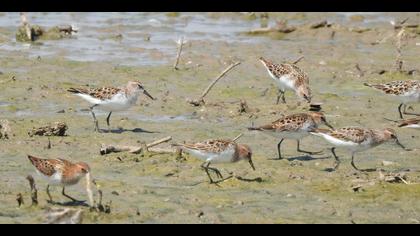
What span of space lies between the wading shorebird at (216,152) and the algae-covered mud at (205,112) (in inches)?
14.1

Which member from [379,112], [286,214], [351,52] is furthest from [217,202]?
[351,52]

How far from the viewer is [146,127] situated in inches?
735

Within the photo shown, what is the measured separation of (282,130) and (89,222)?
526 centimetres

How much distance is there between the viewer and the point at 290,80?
67.7 feet

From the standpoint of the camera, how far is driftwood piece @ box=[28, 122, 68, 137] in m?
17.1

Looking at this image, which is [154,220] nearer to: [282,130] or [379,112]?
[282,130]

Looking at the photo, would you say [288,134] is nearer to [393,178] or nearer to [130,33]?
[393,178]

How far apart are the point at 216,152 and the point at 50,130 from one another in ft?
14.0

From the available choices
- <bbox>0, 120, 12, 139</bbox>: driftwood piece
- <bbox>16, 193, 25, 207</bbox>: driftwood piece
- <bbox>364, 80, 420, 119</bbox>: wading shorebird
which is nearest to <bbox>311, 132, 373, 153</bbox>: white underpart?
<bbox>364, 80, 420, 119</bbox>: wading shorebird

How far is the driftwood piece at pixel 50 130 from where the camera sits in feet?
56.2

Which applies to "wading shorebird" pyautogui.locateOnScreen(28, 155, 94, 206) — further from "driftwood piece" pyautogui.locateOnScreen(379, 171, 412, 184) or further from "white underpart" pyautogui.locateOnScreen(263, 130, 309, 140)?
"driftwood piece" pyautogui.locateOnScreen(379, 171, 412, 184)

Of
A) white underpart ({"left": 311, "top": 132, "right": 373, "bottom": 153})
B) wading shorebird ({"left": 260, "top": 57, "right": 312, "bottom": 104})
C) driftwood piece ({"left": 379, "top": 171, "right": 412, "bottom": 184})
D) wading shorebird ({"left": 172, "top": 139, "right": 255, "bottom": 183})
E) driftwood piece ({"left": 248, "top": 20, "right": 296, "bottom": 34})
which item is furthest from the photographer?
driftwood piece ({"left": 248, "top": 20, "right": 296, "bottom": 34})

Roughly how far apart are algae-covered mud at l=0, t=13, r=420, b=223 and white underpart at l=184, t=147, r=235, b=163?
0.38 metres

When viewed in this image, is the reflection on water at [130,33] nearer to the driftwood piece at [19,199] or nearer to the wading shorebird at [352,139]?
the wading shorebird at [352,139]
